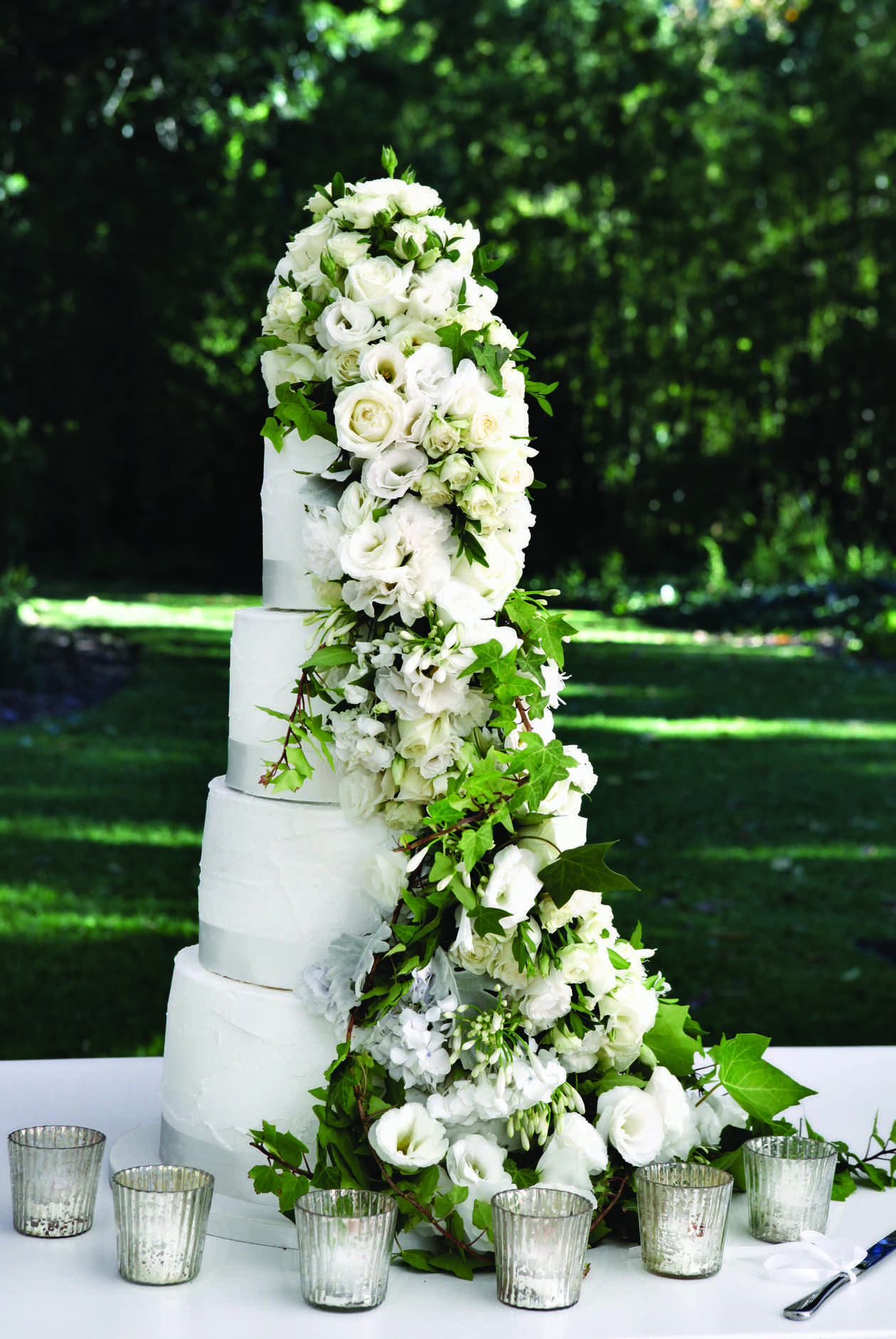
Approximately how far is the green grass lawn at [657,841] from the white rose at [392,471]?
223 centimetres

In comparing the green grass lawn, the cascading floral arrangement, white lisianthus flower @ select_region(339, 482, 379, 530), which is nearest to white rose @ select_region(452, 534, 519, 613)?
the cascading floral arrangement

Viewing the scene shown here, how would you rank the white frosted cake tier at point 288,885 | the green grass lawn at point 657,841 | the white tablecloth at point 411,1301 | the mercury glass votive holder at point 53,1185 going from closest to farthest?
the white tablecloth at point 411,1301 → the mercury glass votive holder at point 53,1185 → the white frosted cake tier at point 288,885 → the green grass lawn at point 657,841

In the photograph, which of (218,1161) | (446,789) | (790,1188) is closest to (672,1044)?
(790,1188)

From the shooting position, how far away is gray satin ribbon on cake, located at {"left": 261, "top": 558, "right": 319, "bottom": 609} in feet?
5.69

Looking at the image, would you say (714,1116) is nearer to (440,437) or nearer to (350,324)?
(440,437)

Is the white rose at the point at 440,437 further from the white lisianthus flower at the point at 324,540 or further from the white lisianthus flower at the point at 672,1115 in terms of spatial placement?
the white lisianthus flower at the point at 672,1115

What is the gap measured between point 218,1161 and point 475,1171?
14.5 inches

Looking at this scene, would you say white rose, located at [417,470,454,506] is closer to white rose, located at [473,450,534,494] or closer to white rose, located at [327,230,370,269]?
white rose, located at [473,450,534,494]

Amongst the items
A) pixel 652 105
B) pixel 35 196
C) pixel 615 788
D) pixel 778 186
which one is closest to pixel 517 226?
pixel 652 105

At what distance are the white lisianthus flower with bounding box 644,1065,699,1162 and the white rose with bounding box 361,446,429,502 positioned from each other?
28.6 inches

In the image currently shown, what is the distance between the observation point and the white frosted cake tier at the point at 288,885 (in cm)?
167

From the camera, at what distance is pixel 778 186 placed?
15297 mm

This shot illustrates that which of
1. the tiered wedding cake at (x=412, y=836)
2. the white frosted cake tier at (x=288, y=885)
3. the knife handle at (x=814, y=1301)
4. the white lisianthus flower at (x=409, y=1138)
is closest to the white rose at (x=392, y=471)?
the tiered wedding cake at (x=412, y=836)

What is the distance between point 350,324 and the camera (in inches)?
63.4
